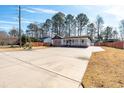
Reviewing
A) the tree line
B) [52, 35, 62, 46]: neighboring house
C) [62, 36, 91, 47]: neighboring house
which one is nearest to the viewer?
[62, 36, 91, 47]: neighboring house

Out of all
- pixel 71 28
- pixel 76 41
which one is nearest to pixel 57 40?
pixel 71 28

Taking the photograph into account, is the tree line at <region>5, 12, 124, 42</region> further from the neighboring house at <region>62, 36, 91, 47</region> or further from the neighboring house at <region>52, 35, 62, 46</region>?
the neighboring house at <region>62, 36, 91, 47</region>

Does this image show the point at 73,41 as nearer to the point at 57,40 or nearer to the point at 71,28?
the point at 71,28

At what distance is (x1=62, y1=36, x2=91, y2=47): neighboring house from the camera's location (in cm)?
2775

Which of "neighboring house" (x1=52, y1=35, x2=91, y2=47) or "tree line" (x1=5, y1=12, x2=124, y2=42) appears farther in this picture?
"tree line" (x1=5, y1=12, x2=124, y2=42)

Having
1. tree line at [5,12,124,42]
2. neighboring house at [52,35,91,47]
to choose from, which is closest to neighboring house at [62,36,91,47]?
neighboring house at [52,35,91,47]

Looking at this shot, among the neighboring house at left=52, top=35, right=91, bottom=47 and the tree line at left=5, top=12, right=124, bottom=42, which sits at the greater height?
the tree line at left=5, top=12, right=124, bottom=42

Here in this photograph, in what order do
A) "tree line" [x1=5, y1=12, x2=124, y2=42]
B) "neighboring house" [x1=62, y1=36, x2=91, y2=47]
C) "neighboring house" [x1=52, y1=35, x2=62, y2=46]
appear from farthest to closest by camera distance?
"neighboring house" [x1=52, y1=35, x2=62, y2=46] → "tree line" [x1=5, y1=12, x2=124, y2=42] → "neighboring house" [x1=62, y1=36, x2=91, y2=47]

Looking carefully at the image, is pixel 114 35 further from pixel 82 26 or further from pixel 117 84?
pixel 117 84

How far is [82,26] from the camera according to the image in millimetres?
29453

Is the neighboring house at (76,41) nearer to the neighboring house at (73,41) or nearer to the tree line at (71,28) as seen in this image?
the neighboring house at (73,41)
